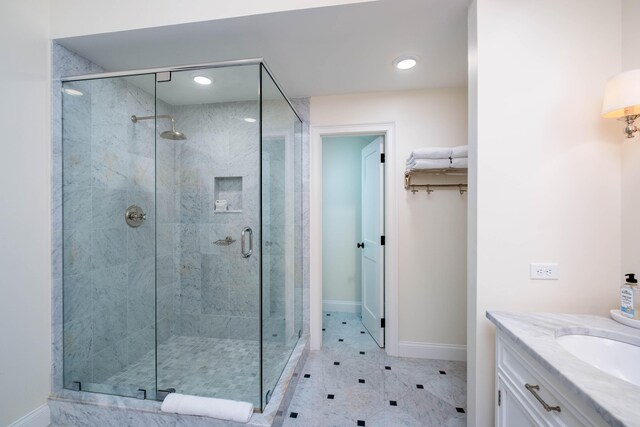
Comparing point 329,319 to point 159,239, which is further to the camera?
point 329,319

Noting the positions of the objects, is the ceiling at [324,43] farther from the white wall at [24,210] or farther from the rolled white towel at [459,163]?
the rolled white towel at [459,163]

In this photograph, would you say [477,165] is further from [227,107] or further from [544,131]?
[227,107]

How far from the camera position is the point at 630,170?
123cm

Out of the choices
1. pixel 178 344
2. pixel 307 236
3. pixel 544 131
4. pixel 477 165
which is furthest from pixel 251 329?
pixel 544 131

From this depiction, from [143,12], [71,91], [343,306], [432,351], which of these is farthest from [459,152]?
[71,91]

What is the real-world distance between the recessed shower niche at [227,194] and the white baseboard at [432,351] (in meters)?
2.04

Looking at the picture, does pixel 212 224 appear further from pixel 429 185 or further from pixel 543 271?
pixel 543 271

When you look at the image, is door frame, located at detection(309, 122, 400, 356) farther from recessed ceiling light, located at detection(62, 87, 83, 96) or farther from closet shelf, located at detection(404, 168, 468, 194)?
recessed ceiling light, located at detection(62, 87, 83, 96)

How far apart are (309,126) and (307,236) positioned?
1.09m

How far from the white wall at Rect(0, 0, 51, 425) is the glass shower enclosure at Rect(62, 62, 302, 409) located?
136 millimetres

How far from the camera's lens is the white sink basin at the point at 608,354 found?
38.3 inches

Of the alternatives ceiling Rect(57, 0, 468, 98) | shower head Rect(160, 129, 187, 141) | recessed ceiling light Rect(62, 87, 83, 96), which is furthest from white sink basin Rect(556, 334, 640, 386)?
recessed ceiling light Rect(62, 87, 83, 96)

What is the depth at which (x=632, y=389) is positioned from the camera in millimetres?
709

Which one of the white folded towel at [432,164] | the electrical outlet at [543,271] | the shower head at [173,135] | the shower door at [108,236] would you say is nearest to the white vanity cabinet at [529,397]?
the electrical outlet at [543,271]
